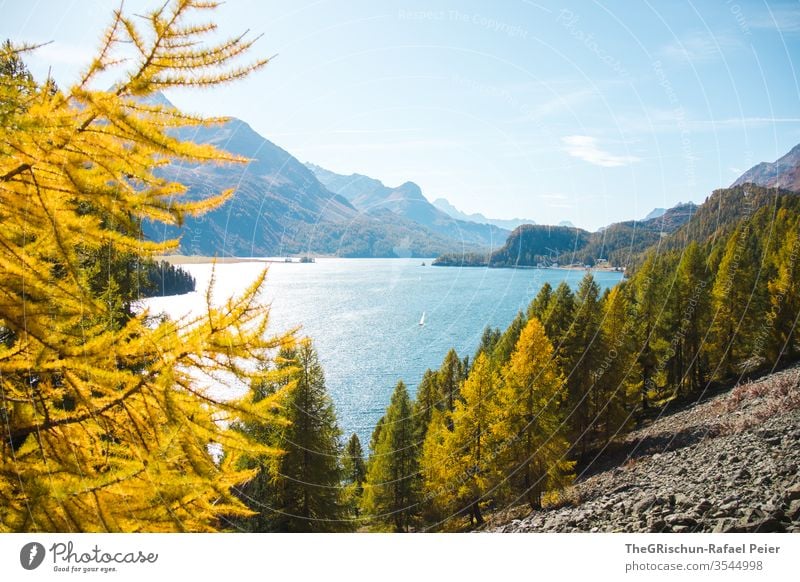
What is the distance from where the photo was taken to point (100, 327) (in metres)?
3.45

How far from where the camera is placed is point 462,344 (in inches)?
2205

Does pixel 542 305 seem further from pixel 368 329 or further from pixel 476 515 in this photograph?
pixel 368 329

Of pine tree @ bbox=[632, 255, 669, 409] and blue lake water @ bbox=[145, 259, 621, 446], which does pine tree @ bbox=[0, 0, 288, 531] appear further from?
pine tree @ bbox=[632, 255, 669, 409]

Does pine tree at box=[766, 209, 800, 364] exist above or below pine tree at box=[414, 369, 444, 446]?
above

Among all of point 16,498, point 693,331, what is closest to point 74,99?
point 16,498

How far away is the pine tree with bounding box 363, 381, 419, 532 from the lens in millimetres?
23141

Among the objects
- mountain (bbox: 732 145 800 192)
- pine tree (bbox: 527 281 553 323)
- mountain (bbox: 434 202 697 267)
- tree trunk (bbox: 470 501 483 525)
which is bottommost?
tree trunk (bbox: 470 501 483 525)

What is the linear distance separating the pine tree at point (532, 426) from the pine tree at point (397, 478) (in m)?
5.76

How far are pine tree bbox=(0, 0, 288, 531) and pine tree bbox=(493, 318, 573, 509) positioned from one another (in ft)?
52.5

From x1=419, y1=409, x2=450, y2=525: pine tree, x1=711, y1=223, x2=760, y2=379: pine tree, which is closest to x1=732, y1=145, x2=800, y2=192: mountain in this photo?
x1=711, y1=223, x2=760, y2=379: pine tree

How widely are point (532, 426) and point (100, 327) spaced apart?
55.5 feet

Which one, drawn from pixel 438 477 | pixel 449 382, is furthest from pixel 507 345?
pixel 438 477

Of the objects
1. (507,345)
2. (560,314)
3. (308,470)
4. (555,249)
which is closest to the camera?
(308,470)

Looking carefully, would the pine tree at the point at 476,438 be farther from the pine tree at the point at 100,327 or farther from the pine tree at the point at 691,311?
the pine tree at the point at 100,327
